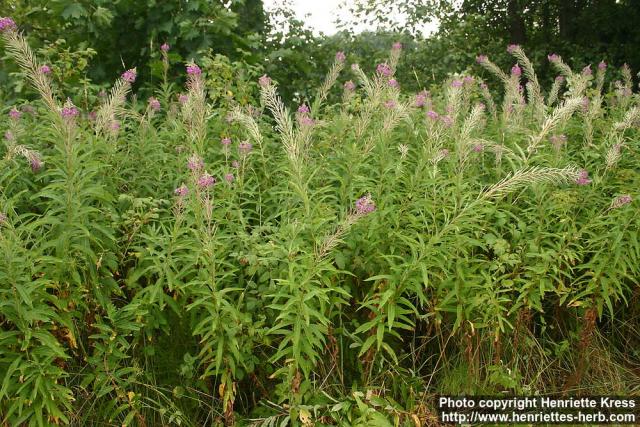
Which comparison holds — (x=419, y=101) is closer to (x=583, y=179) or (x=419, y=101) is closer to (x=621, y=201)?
(x=583, y=179)

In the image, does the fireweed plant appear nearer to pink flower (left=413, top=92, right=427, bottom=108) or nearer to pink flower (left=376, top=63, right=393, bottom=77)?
pink flower (left=376, top=63, right=393, bottom=77)

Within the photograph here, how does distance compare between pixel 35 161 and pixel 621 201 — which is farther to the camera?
pixel 621 201

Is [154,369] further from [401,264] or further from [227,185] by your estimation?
[401,264]

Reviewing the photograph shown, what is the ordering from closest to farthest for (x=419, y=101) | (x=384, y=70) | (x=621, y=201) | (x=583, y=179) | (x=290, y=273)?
(x=290, y=273), (x=621, y=201), (x=583, y=179), (x=384, y=70), (x=419, y=101)

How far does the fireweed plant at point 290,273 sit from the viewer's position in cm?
335

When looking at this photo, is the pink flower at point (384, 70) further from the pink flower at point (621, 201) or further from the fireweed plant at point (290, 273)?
the pink flower at point (621, 201)

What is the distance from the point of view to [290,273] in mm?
3250

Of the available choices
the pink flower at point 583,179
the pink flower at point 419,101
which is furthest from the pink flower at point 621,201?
the pink flower at point 419,101

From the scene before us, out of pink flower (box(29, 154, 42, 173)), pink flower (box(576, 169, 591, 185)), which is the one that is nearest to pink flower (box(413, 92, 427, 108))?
pink flower (box(576, 169, 591, 185))

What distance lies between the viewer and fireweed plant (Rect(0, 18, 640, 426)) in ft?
11.0

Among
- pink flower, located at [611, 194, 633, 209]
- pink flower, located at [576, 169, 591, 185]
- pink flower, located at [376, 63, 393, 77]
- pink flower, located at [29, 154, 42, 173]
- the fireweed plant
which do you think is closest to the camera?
the fireweed plant

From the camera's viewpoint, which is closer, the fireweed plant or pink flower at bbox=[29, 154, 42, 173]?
the fireweed plant

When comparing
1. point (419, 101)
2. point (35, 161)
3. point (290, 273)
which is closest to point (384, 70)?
point (419, 101)

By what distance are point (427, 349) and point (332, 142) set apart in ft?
5.16
